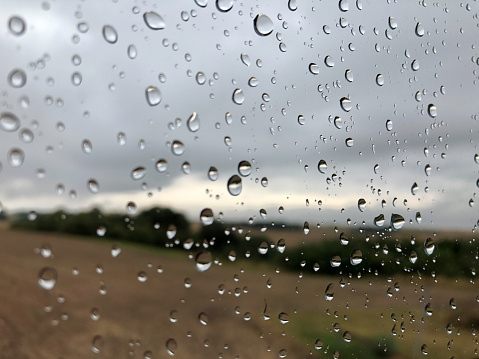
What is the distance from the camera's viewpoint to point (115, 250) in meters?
0.54

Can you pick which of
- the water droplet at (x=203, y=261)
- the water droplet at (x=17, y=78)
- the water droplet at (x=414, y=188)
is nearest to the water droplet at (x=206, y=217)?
the water droplet at (x=203, y=261)

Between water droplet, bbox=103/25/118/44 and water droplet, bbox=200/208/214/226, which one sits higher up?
water droplet, bbox=103/25/118/44

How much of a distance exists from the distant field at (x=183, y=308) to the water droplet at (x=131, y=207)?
0.05 m

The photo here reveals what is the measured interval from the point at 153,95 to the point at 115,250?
0.64 feet

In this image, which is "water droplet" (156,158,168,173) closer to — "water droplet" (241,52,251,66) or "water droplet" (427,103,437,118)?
"water droplet" (241,52,251,66)

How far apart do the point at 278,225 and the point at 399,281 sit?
1.18 feet

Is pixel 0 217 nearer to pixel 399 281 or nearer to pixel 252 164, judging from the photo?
pixel 252 164

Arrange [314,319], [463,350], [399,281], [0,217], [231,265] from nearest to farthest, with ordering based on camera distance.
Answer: [0,217], [231,265], [314,319], [399,281], [463,350]

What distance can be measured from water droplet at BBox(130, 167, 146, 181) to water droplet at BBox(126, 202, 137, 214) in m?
0.03

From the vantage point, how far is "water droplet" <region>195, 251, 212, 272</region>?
0.62 m

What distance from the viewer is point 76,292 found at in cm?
50

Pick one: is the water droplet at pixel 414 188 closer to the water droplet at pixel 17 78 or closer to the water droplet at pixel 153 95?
the water droplet at pixel 153 95

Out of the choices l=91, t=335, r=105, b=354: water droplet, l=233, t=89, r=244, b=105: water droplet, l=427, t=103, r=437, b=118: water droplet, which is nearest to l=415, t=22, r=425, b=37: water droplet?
l=427, t=103, r=437, b=118: water droplet

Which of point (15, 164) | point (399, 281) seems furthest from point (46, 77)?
point (399, 281)
